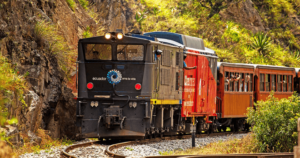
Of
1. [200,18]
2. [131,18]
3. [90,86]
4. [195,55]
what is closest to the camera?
[90,86]

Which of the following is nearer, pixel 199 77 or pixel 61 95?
pixel 61 95

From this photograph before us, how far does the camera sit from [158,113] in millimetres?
14023

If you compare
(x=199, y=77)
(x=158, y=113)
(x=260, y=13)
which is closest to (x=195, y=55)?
(x=199, y=77)

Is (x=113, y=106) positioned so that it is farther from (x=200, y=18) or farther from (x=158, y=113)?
(x=200, y=18)

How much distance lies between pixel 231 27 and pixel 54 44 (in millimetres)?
30470

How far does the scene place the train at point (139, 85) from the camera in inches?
505

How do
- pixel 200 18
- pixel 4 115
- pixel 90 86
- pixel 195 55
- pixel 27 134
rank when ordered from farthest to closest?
pixel 200 18, pixel 195 55, pixel 90 86, pixel 27 134, pixel 4 115

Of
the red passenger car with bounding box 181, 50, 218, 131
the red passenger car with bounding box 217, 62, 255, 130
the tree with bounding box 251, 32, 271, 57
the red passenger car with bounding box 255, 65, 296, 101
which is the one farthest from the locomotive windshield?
the tree with bounding box 251, 32, 271, 57

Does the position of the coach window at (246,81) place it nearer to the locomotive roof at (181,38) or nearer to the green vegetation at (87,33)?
the locomotive roof at (181,38)

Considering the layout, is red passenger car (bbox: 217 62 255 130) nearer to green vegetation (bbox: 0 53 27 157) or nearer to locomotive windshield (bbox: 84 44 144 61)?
locomotive windshield (bbox: 84 44 144 61)

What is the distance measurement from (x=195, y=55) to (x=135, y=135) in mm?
5036

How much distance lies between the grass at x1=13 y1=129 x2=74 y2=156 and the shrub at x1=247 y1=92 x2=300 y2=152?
6.01 m

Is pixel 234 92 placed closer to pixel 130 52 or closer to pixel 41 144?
pixel 130 52

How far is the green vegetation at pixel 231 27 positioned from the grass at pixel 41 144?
27.4 metres
